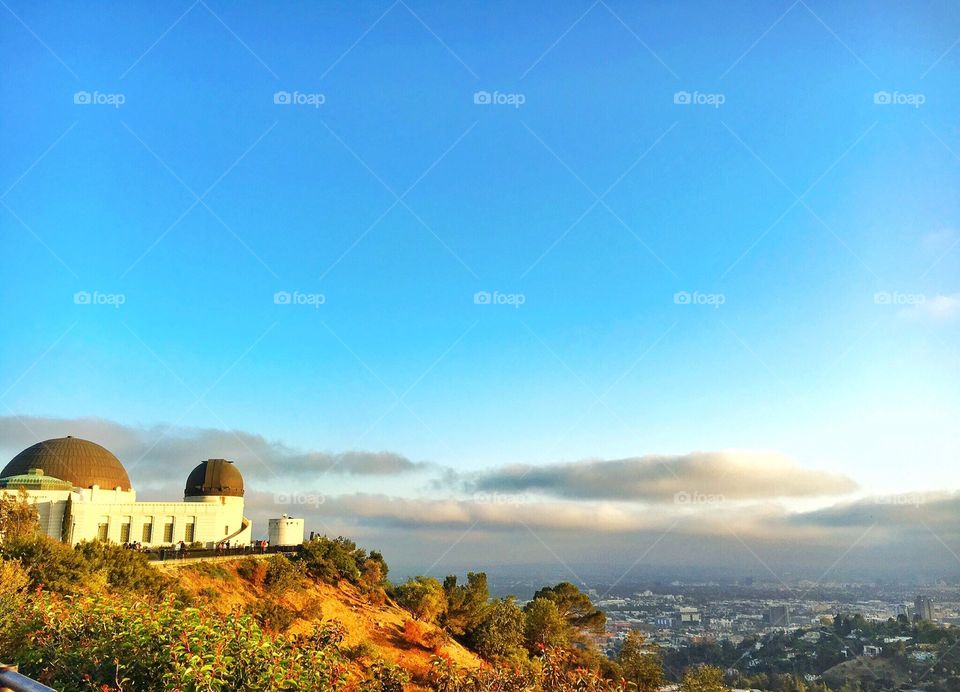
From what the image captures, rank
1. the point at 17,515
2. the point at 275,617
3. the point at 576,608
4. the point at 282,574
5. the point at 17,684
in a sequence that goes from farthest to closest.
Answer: the point at 576,608, the point at 282,574, the point at 17,515, the point at 275,617, the point at 17,684

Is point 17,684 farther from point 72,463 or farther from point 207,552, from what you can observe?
point 72,463

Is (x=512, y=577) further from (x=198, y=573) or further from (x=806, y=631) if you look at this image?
(x=198, y=573)

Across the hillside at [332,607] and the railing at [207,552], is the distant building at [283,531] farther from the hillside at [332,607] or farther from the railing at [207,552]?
the hillside at [332,607]

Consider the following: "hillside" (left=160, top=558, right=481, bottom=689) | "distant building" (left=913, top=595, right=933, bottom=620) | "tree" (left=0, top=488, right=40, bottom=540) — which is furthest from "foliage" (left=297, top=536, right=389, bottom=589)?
"distant building" (left=913, top=595, right=933, bottom=620)

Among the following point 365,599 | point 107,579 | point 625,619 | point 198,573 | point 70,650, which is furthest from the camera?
point 625,619

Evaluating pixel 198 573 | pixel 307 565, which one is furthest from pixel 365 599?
pixel 198 573

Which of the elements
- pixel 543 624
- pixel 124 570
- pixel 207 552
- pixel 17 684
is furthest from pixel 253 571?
pixel 17 684
